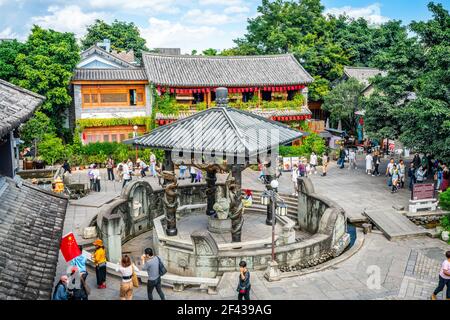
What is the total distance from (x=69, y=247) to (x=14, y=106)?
13.6 feet

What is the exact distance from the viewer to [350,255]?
1798 cm

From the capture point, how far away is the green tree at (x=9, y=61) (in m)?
35.0

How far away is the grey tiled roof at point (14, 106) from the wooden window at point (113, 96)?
25.1 meters

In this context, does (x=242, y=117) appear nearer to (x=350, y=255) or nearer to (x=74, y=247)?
(x=350, y=255)

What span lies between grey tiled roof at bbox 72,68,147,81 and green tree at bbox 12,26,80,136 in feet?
4.03

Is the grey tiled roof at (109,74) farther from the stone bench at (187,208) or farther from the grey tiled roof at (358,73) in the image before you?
the grey tiled roof at (358,73)

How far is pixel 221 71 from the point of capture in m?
40.4

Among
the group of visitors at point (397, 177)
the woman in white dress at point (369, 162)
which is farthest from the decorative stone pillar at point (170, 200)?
the woman in white dress at point (369, 162)

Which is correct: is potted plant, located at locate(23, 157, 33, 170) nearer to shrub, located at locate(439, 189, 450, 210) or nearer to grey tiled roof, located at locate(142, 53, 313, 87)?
grey tiled roof, located at locate(142, 53, 313, 87)

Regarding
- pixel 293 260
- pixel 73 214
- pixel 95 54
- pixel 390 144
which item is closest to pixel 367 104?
pixel 390 144

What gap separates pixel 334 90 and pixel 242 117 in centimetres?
2734

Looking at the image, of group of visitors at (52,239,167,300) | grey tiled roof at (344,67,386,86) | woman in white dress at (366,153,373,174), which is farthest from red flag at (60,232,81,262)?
grey tiled roof at (344,67,386,86)

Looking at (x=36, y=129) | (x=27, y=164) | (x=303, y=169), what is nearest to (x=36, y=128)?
(x=36, y=129)

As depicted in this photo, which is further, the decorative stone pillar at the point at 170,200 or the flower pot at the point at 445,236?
the flower pot at the point at 445,236
